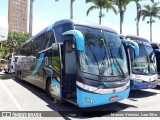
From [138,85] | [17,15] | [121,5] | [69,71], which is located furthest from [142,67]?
[17,15]

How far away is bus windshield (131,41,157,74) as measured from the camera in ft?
35.7

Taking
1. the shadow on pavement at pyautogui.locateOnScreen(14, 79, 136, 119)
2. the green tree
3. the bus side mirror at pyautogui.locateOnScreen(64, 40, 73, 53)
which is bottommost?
the shadow on pavement at pyautogui.locateOnScreen(14, 79, 136, 119)

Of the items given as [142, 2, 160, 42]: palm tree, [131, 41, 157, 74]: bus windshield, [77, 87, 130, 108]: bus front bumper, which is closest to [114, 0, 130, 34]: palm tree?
[142, 2, 160, 42]: palm tree

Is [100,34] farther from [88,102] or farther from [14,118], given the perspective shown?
[14,118]

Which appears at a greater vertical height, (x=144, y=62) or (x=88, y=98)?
(x=144, y=62)

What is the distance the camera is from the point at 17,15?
127000 millimetres

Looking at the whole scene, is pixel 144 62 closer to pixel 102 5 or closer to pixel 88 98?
pixel 88 98

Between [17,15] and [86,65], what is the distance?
418 feet

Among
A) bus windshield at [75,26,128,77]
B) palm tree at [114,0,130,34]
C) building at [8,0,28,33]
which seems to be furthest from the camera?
building at [8,0,28,33]

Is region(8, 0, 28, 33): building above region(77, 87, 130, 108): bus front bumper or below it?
above

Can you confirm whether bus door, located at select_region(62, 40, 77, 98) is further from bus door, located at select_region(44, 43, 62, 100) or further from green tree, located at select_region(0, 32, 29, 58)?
green tree, located at select_region(0, 32, 29, 58)

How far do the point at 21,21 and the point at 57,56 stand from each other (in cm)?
12374

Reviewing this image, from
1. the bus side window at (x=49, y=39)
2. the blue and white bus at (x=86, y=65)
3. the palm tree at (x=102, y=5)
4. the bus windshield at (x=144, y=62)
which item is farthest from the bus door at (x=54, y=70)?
the palm tree at (x=102, y=5)

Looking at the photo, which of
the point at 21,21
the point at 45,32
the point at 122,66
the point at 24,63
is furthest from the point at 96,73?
the point at 21,21
